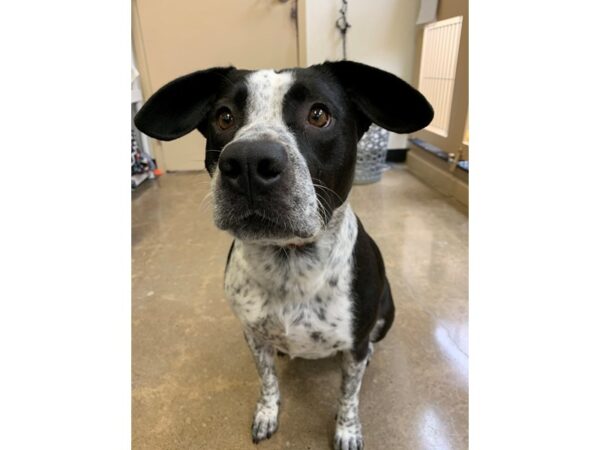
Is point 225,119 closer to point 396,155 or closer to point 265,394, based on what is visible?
point 265,394

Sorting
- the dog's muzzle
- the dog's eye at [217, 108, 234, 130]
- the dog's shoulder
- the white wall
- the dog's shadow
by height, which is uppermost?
the white wall

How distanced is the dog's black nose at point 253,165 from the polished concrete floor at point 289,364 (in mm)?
587

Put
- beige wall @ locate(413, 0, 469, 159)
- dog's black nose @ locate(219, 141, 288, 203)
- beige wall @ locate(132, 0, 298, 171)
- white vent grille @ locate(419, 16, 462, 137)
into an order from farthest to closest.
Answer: beige wall @ locate(132, 0, 298, 171) → white vent grille @ locate(419, 16, 462, 137) → beige wall @ locate(413, 0, 469, 159) → dog's black nose @ locate(219, 141, 288, 203)

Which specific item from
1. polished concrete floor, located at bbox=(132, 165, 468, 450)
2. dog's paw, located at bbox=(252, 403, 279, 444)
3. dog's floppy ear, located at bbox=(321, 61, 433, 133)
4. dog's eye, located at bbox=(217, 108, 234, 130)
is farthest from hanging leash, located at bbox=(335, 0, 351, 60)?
dog's paw, located at bbox=(252, 403, 279, 444)

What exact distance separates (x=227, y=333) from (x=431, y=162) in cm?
271

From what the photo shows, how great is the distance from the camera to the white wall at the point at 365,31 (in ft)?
11.6

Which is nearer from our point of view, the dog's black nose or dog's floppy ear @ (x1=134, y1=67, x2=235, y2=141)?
the dog's black nose

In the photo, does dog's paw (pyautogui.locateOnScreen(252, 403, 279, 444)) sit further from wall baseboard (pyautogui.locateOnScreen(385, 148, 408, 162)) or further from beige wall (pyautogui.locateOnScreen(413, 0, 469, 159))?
wall baseboard (pyautogui.locateOnScreen(385, 148, 408, 162))

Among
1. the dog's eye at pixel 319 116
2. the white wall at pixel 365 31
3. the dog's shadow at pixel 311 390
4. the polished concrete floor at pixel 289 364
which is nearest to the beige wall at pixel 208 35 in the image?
the white wall at pixel 365 31

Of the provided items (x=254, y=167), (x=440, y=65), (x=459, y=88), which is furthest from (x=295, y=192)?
(x=440, y=65)

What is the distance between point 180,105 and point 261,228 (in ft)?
1.66

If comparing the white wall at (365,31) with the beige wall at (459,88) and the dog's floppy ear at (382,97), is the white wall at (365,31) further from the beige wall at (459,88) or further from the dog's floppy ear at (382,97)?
the dog's floppy ear at (382,97)

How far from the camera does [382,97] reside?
1.08 meters

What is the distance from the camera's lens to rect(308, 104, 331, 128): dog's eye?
0.98 metres
